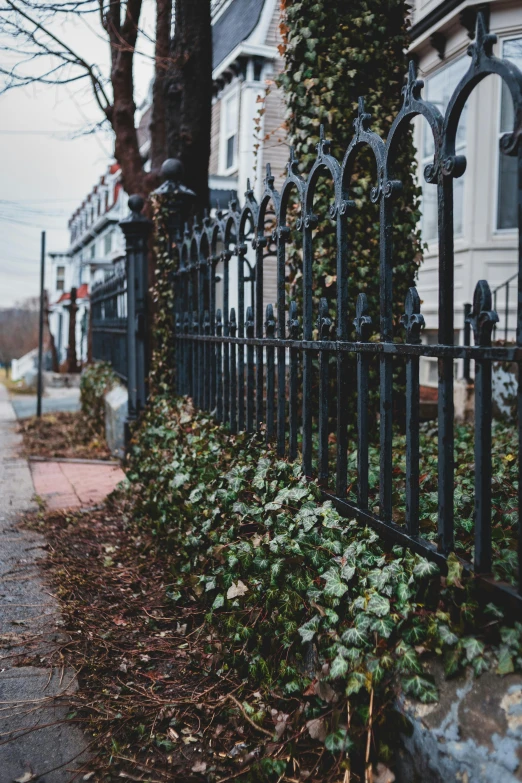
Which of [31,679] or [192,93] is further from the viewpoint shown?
[192,93]

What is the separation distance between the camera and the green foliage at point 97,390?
920 cm

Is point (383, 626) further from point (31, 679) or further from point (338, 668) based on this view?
point (31, 679)

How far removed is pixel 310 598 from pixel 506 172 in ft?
29.5

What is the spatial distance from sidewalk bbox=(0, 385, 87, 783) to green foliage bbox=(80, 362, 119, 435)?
4508mm

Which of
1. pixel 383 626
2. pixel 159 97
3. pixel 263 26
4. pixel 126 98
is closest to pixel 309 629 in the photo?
pixel 383 626

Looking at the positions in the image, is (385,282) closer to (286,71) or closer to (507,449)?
(507,449)

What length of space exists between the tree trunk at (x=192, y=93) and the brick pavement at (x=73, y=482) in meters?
3.02

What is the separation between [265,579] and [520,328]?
1.43 meters

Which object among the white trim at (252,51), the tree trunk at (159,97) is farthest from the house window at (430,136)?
the white trim at (252,51)

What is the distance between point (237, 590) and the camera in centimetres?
294

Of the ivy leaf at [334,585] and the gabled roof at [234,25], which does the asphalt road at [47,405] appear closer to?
the gabled roof at [234,25]

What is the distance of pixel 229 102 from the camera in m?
19.0

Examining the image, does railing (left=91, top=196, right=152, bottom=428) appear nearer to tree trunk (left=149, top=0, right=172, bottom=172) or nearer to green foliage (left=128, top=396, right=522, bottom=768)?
green foliage (left=128, top=396, right=522, bottom=768)

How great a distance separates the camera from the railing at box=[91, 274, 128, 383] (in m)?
8.43
